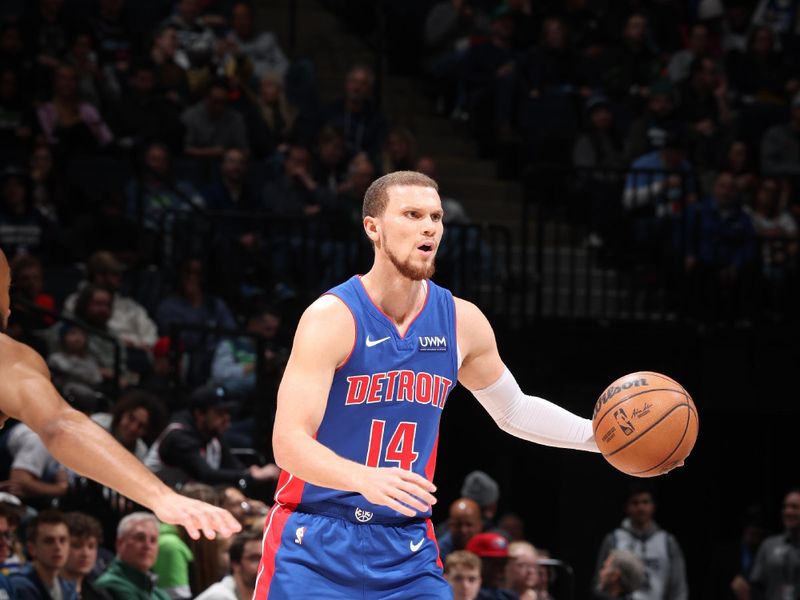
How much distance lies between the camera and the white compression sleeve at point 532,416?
570 centimetres

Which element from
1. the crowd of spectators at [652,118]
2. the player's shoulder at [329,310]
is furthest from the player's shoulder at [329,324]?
the crowd of spectators at [652,118]

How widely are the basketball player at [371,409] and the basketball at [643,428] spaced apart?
59 centimetres

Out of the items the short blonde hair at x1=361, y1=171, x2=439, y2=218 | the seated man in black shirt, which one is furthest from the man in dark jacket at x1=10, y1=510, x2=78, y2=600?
the short blonde hair at x1=361, y1=171, x2=439, y2=218

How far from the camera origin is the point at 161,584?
8.80m

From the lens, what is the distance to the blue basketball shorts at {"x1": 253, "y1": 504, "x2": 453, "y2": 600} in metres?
5.07

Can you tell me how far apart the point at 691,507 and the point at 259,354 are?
564 centimetres

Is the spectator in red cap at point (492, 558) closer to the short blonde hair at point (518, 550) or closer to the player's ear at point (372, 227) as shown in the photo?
the short blonde hair at point (518, 550)

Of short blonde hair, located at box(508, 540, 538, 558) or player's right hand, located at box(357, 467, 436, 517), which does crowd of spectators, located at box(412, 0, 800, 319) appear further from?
player's right hand, located at box(357, 467, 436, 517)

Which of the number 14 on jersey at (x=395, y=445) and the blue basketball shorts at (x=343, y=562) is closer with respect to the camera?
the blue basketball shorts at (x=343, y=562)

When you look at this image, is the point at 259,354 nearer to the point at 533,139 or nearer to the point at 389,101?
the point at 533,139

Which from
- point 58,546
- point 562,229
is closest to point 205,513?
point 58,546

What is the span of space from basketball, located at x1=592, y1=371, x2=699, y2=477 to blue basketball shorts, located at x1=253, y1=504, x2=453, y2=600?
2.63ft

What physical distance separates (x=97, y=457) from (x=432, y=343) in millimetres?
2065

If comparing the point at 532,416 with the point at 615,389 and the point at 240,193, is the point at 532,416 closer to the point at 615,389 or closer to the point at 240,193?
the point at 615,389
